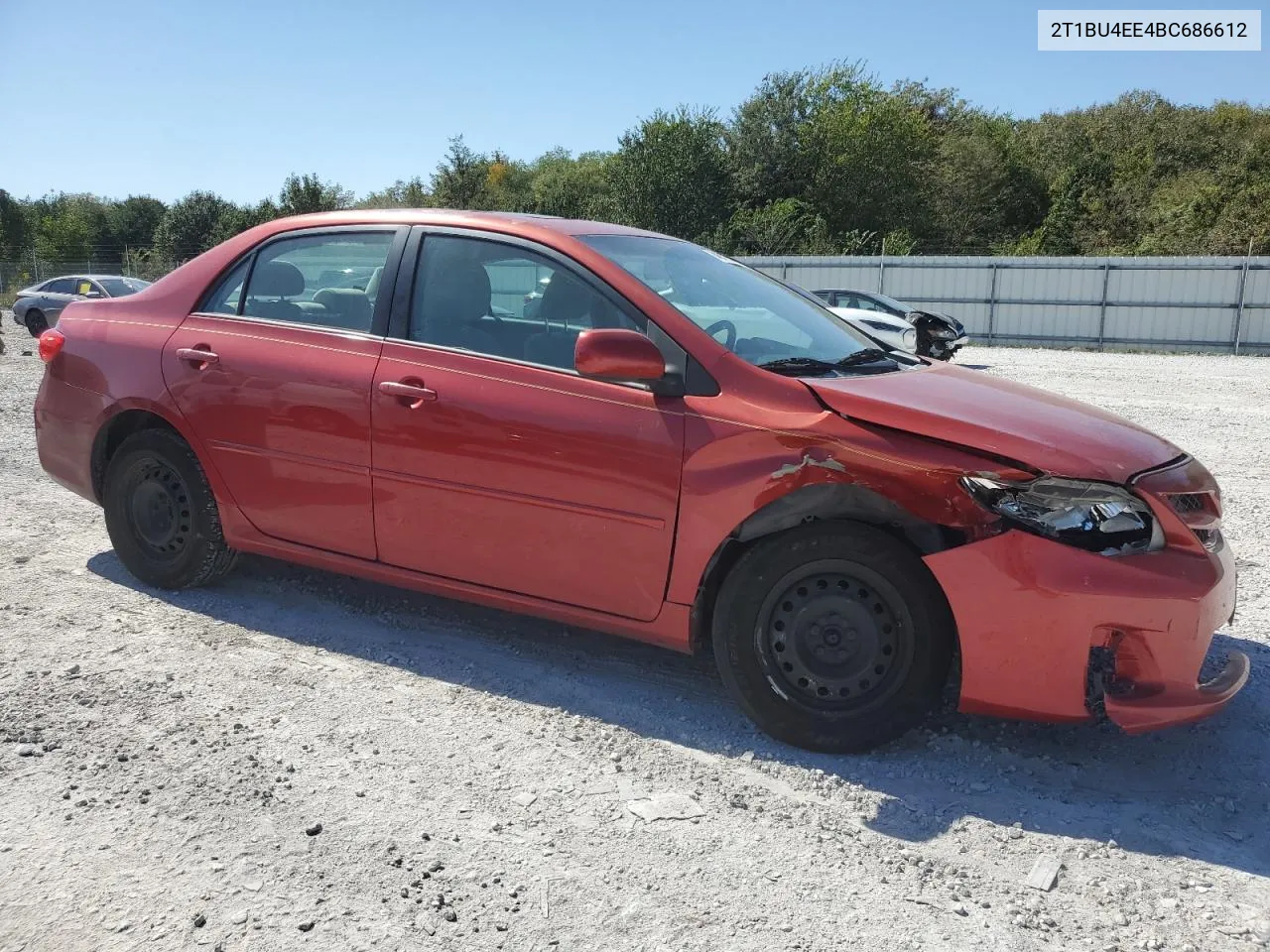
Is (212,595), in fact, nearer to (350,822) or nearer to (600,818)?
(350,822)

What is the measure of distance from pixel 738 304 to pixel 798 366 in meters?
0.50

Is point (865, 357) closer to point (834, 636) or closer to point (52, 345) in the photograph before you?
point (834, 636)


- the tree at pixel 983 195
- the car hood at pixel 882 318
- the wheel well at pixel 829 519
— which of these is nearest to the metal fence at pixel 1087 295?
the car hood at pixel 882 318

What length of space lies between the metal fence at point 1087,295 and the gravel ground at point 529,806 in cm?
1927

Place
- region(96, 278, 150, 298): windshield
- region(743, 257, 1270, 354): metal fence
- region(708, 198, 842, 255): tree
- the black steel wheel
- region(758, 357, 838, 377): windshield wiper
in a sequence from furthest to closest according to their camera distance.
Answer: region(708, 198, 842, 255): tree
region(743, 257, 1270, 354): metal fence
region(96, 278, 150, 298): windshield
region(758, 357, 838, 377): windshield wiper
the black steel wheel

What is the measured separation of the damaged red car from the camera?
A: 285cm

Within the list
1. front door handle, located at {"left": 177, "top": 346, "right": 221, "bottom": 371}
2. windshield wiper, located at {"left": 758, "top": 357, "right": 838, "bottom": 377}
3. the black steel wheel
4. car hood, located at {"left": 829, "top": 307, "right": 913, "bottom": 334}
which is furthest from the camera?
car hood, located at {"left": 829, "top": 307, "right": 913, "bottom": 334}

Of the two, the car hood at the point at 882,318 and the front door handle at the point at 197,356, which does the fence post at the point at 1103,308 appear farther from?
the front door handle at the point at 197,356

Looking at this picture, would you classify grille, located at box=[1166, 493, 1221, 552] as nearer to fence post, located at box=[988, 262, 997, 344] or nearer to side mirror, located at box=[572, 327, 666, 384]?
side mirror, located at box=[572, 327, 666, 384]

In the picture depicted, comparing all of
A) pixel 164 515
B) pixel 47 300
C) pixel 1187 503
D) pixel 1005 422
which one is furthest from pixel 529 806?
pixel 47 300

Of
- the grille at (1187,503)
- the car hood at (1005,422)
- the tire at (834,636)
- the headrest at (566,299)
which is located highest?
the headrest at (566,299)

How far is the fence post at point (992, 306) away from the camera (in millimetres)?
25041

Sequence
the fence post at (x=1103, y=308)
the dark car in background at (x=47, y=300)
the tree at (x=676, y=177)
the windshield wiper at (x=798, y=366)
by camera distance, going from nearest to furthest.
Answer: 1. the windshield wiper at (x=798, y=366)
2. the dark car in background at (x=47, y=300)
3. the fence post at (x=1103, y=308)
4. the tree at (x=676, y=177)

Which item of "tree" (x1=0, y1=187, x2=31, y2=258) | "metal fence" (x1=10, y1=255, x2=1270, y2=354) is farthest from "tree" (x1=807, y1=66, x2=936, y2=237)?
"tree" (x1=0, y1=187, x2=31, y2=258)
